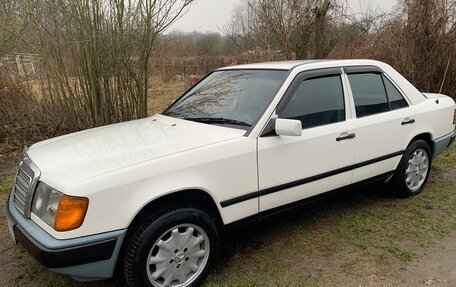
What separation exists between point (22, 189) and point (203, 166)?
1287mm

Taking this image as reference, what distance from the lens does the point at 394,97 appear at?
4.00m

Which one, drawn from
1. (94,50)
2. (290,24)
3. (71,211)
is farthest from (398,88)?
(290,24)

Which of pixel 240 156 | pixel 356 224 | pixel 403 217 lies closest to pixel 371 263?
pixel 356 224

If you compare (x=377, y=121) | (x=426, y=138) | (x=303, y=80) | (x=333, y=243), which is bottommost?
(x=333, y=243)

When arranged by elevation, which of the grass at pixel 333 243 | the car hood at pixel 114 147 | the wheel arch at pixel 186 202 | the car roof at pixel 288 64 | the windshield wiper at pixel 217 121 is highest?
the car roof at pixel 288 64

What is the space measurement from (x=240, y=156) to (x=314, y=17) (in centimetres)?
870

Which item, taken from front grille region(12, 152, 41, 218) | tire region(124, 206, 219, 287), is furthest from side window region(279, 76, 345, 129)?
front grille region(12, 152, 41, 218)

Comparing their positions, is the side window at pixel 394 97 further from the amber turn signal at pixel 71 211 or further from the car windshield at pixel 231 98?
the amber turn signal at pixel 71 211

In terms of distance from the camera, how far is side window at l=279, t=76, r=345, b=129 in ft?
10.4

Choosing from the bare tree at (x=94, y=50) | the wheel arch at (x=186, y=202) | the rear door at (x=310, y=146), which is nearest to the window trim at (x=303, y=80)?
the rear door at (x=310, y=146)

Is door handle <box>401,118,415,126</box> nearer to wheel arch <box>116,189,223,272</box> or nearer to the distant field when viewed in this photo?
the distant field

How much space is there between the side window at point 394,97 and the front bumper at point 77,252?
9.77 ft

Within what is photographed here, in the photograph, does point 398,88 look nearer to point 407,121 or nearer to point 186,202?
point 407,121

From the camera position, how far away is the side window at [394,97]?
3963 millimetres
